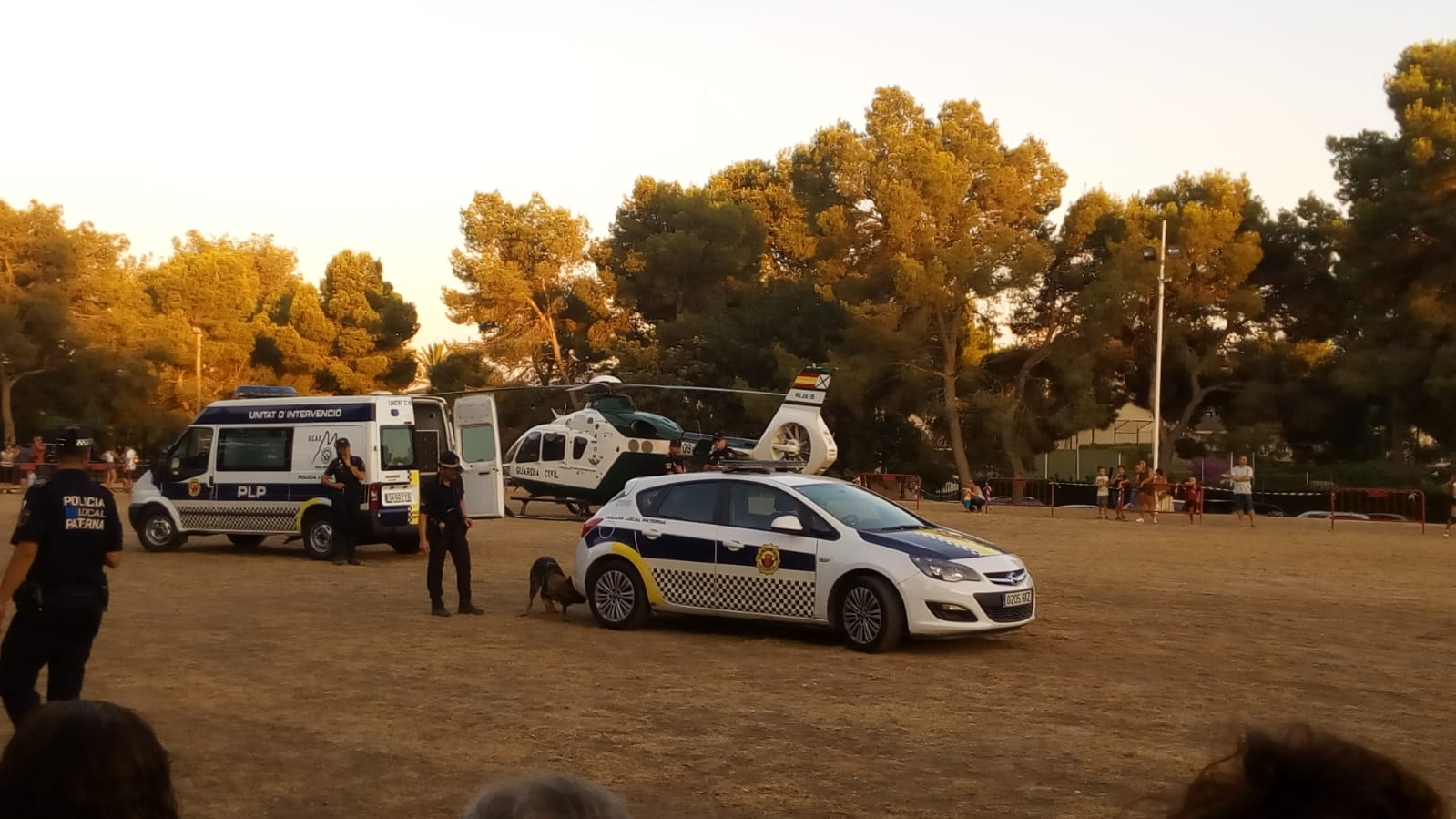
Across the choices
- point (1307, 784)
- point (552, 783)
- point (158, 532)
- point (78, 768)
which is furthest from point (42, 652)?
point (158, 532)

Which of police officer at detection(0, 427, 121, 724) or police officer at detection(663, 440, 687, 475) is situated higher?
police officer at detection(663, 440, 687, 475)

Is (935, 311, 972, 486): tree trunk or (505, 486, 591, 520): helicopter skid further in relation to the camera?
(935, 311, 972, 486): tree trunk

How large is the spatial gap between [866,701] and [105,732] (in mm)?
8069

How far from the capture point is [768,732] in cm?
908

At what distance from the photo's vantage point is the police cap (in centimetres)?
732

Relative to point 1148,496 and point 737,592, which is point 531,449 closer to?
point 1148,496

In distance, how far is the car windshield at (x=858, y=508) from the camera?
43.2 feet

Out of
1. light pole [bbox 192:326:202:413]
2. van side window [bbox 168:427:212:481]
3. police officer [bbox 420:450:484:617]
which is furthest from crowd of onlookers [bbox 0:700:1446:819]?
light pole [bbox 192:326:202:413]

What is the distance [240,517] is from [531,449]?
1292 centimetres

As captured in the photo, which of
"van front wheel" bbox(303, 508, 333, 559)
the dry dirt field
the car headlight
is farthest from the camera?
"van front wheel" bbox(303, 508, 333, 559)

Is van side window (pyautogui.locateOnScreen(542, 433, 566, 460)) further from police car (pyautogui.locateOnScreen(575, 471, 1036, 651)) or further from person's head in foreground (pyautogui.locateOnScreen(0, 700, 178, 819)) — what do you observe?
person's head in foreground (pyautogui.locateOnScreen(0, 700, 178, 819))

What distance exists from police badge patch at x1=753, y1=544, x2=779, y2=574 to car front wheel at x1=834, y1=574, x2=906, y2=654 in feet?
2.29

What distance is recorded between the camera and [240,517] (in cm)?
2222

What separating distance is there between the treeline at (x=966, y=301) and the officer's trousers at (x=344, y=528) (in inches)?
1189
